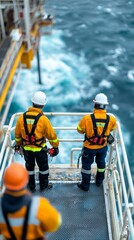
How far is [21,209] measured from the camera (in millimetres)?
2383

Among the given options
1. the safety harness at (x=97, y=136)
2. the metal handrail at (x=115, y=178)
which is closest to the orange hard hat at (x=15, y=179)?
the metal handrail at (x=115, y=178)

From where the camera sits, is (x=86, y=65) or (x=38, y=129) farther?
(x=86, y=65)

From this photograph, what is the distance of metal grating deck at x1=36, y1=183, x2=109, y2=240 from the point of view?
449 cm

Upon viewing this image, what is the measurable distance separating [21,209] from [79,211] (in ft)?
8.52

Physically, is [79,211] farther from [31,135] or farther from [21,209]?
[21,209]

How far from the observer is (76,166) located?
5727 millimetres

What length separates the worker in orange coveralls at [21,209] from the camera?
2340 millimetres

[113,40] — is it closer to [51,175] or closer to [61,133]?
[61,133]

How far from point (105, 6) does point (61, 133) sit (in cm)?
1533

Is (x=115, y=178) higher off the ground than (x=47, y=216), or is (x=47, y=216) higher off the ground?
(x=47, y=216)

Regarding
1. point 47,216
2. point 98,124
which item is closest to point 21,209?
point 47,216

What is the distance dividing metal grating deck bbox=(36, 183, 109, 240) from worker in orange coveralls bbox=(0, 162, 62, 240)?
2.13m

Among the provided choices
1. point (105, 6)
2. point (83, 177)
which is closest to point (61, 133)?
point (83, 177)

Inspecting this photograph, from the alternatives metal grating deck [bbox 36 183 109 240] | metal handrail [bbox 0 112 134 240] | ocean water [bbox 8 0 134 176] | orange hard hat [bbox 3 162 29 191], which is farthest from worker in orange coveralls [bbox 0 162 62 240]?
ocean water [bbox 8 0 134 176]
